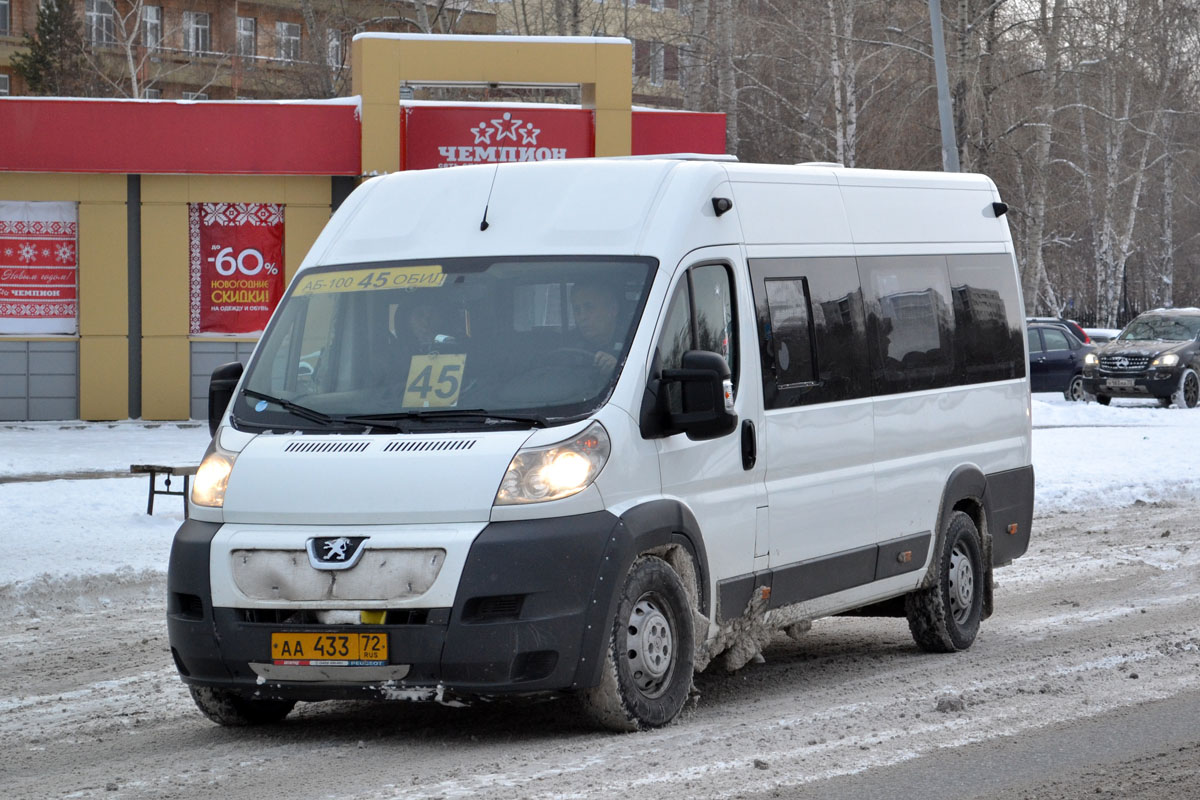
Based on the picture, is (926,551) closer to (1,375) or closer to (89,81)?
(1,375)

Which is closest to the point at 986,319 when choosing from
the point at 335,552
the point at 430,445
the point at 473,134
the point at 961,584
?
the point at 961,584

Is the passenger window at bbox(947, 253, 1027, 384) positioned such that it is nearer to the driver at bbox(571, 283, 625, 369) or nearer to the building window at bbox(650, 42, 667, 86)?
the driver at bbox(571, 283, 625, 369)

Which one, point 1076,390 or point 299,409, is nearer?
point 299,409

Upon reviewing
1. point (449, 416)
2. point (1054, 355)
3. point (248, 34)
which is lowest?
point (449, 416)

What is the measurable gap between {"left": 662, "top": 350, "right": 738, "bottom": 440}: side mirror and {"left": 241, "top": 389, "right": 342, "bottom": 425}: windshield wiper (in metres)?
1.31

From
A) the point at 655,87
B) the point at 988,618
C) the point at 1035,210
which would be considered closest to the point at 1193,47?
the point at 1035,210

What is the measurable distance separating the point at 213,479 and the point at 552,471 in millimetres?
1341

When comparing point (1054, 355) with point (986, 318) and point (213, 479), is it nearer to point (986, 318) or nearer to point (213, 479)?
point (986, 318)

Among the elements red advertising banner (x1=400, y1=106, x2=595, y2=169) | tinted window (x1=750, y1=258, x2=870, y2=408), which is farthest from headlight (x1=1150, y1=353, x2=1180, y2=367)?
tinted window (x1=750, y1=258, x2=870, y2=408)

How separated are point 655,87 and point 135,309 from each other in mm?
35248

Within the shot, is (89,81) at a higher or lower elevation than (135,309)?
higher

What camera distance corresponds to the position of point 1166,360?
30.2 m

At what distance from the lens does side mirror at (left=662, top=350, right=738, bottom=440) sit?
6.72 metres

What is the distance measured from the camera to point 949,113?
27203mm
